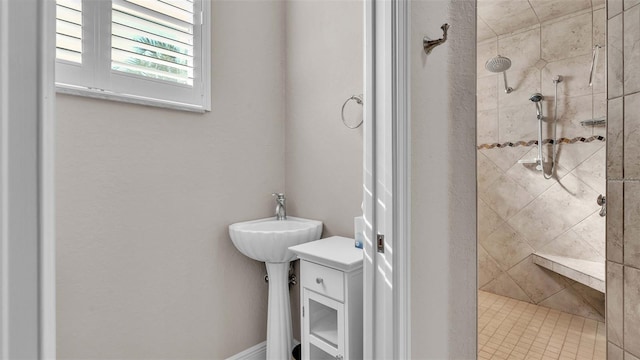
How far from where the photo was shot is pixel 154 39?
1607 mm

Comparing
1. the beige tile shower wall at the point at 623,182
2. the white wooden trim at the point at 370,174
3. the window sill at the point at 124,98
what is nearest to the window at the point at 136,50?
the window sill at the point at 124,98

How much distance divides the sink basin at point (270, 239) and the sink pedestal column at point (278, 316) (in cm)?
12

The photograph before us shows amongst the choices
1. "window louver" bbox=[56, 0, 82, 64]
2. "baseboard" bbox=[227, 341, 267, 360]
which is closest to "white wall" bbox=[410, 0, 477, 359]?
"baseboard" bbox=[227, 341, 267, 360]

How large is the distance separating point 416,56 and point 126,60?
4.07 ft

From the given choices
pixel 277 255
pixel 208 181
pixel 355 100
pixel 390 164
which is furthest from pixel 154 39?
pixel 390 164

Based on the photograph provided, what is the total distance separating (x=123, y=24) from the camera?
151cm

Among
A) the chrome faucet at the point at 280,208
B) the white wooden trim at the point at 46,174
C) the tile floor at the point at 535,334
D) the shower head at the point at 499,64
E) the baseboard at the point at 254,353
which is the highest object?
the shower head at the point at 499,64

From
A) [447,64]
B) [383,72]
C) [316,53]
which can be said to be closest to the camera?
[383,72]

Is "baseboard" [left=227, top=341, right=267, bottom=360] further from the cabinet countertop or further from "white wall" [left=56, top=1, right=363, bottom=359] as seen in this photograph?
the cabinet countertop

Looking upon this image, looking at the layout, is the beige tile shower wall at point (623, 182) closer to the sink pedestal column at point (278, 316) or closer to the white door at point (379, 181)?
the white door at point (379, 181)

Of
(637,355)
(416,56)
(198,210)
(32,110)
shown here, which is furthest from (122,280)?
(637,355)

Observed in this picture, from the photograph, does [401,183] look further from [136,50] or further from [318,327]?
[136,50]

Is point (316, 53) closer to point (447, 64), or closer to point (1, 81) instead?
point (447, 64)

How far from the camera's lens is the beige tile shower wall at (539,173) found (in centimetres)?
260
